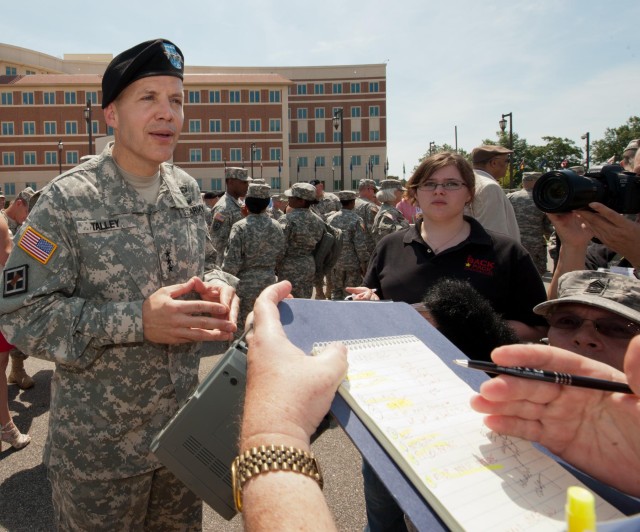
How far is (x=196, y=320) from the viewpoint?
1.70m

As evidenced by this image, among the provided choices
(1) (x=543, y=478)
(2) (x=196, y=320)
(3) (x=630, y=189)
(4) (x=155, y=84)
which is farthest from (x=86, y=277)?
(3) (x=630, y=189)

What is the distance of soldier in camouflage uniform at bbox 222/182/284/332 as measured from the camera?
5996 mm

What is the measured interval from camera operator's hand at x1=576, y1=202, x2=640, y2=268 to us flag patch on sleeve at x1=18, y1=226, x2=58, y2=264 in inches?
80.0

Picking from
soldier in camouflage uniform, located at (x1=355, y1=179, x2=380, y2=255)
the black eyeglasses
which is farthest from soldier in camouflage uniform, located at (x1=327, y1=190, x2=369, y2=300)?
the black eyeglasses

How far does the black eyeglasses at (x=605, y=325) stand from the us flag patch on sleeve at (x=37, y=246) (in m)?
1.88

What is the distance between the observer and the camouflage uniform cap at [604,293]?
1.67 metres

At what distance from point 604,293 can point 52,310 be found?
1.93 m

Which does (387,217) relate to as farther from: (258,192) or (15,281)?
(15,281)

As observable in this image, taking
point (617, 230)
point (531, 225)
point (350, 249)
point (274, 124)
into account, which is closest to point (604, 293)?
point (617, 230)

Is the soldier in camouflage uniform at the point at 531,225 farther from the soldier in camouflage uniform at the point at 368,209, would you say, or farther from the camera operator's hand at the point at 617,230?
the camera operator's hand at the point at 617,230

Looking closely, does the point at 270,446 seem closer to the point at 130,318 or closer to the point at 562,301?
the point at 130,318

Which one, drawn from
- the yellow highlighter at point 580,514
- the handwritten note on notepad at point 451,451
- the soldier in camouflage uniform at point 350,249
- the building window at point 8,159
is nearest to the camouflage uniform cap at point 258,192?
the soldier in camouflage uniform at point 350,249

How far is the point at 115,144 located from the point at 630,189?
6.78ft

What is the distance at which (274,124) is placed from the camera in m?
58.2
